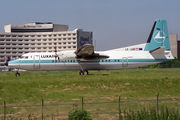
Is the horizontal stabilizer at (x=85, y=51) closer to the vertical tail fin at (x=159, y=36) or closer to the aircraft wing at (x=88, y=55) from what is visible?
the aircraft wing at (x=88, y=55)

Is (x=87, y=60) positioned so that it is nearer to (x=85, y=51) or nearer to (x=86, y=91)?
(x=85, y=51)

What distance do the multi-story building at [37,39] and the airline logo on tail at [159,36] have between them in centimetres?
9740

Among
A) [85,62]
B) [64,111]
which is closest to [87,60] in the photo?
[85,62]

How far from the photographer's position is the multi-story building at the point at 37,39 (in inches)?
5418

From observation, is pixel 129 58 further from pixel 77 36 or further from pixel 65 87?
pixel 77 36

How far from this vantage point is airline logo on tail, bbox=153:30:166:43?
39969 millimetres

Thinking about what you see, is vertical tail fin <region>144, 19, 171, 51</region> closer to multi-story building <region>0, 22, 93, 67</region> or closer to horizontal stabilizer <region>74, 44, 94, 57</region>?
horizontal stabilizer <region>74, 44, 94, 57</region>

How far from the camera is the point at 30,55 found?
1469 inches

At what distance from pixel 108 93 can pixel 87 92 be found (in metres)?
2.21

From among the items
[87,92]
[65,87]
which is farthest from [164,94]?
[65,87]

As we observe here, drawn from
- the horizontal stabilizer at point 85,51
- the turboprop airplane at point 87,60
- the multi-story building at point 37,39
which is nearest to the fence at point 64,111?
the horizontal stabilizer at point 85,51

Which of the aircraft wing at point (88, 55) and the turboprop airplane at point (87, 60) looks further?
the turboprop airplane at point (87, 60)

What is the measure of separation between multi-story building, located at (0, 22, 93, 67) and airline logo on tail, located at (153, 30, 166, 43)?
97401mm

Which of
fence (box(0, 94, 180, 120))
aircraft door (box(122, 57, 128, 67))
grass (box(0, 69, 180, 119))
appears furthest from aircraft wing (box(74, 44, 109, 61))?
fence (box(0, 94, 180, 120))
